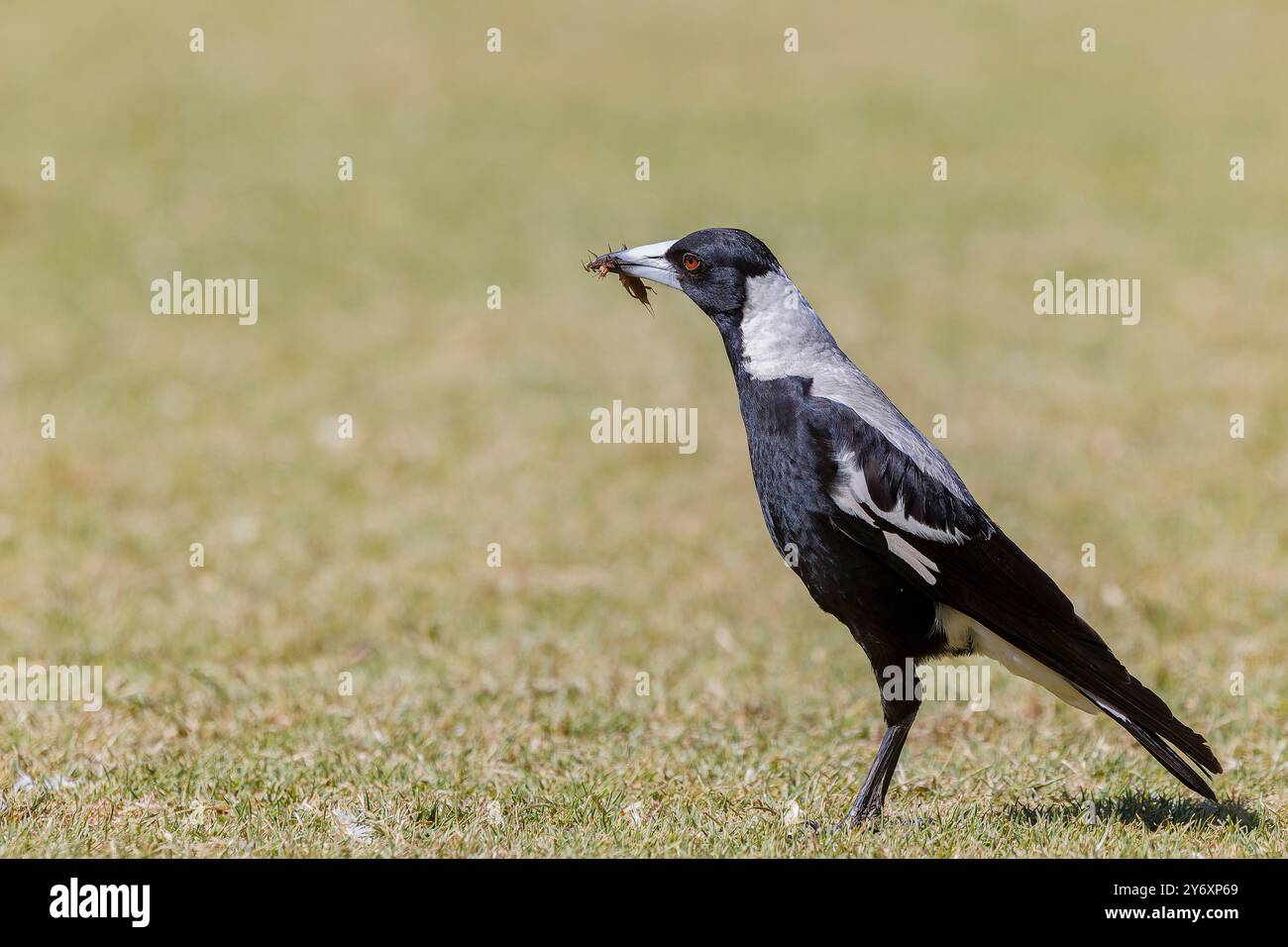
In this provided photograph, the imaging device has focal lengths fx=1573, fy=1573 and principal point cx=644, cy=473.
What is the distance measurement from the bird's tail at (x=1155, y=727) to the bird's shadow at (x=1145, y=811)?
28 cm

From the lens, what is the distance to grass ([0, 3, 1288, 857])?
16.3 ft

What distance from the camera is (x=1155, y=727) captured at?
4293mm

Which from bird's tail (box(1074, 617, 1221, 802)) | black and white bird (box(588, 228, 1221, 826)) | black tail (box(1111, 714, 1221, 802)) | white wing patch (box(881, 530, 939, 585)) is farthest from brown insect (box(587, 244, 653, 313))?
black tail (box(1111, 714, 1221, 802))

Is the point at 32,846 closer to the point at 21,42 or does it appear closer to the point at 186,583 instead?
the point at 186,583

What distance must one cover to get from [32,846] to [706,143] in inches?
536

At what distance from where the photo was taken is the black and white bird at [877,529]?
4.27 meters

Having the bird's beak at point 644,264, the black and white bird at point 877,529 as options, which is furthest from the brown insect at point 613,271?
the black and white bird at point 877,529

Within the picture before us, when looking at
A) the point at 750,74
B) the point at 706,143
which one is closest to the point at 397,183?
the point at 706,143

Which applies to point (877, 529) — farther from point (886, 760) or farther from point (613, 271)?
point (613, 271)

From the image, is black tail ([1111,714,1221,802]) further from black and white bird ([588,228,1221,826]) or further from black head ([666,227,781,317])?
black head ([666,227,781,317])

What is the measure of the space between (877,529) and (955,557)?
0.26 metres

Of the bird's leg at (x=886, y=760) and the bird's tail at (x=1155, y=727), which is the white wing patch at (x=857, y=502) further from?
the bird's tail at (x=1155, y=727)

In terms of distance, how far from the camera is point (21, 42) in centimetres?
1831

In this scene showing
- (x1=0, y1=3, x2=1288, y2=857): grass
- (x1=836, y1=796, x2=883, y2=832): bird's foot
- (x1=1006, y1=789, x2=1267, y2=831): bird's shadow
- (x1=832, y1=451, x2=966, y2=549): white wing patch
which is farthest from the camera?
(x1=0, y1=3, x2=1288, y2=857): grass
